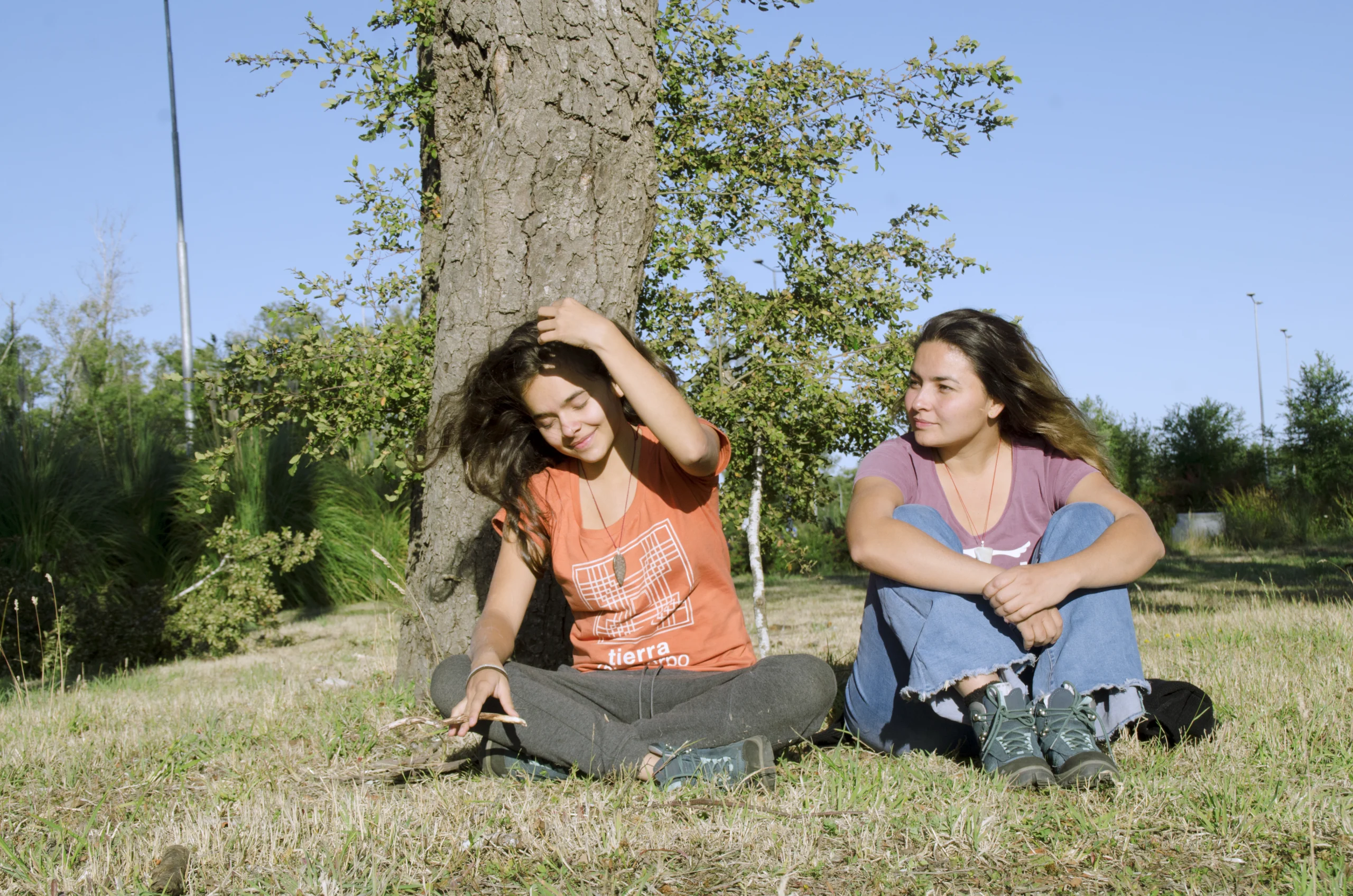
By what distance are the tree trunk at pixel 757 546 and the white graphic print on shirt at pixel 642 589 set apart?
2775mm

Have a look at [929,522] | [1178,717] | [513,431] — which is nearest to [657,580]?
[513,431]

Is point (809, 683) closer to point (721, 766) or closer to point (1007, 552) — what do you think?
point (721, 766)

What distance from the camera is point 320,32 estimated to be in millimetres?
4859

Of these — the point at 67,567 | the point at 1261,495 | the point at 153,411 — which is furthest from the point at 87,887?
the point at 1261,495

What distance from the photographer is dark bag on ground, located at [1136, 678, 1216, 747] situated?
2.97 meters

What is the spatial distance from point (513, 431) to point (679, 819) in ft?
4.74

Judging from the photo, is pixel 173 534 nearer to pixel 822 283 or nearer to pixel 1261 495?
pixel 822 283

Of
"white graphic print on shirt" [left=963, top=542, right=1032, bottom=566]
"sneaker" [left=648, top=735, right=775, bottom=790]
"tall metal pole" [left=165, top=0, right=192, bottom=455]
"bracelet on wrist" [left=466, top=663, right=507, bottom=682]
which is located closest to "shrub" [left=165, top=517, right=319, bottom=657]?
"bracelet on wrist" [left=466, top=663, right=507, bottom=682]

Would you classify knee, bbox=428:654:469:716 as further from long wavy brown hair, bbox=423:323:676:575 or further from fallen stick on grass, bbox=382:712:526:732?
long wavy brown hair, bbox=423:323:676:575

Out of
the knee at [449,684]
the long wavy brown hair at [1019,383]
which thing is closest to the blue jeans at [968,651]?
the long wavy brown hair at [1019,383]

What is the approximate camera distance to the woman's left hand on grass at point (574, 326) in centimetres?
Result: 289

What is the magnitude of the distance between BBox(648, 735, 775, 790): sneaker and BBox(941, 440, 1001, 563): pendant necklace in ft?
2.99

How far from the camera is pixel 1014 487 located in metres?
3.28

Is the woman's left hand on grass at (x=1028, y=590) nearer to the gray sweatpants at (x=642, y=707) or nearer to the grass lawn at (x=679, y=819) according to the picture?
the grass lawn at (x=679, y=819)
